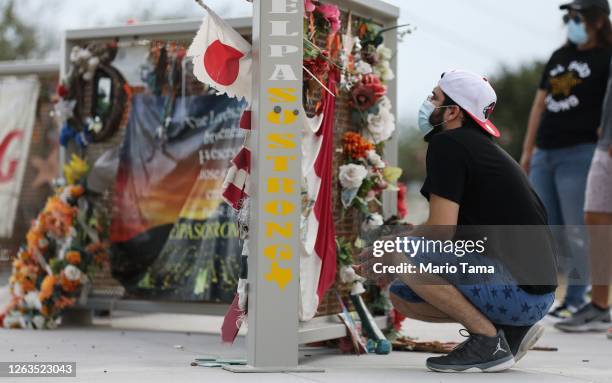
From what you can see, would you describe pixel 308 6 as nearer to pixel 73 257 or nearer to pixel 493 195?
pixel 493 195

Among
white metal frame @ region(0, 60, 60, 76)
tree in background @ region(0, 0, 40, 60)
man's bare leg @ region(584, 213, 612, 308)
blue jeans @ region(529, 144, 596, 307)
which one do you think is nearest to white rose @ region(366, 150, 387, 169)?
man's bare leg @ region(584, 213, 612, 308)

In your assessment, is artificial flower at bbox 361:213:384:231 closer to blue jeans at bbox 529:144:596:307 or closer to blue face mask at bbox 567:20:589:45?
blue jeans at bbox 529:144:596:307

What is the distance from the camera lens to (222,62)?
5.32 metres

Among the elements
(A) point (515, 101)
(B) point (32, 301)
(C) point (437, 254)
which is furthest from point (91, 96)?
(A) point (515, 101)

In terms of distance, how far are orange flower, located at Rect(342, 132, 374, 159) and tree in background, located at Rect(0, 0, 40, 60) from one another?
28.3 metres

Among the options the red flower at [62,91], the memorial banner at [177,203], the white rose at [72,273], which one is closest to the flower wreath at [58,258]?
the white rose at [72,273]

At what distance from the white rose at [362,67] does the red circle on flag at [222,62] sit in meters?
1.37

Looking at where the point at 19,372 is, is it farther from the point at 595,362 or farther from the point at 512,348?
the point at 595,362

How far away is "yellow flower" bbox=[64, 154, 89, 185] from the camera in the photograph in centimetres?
775

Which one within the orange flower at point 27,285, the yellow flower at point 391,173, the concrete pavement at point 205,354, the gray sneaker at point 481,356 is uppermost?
the yellow flower at point 391,173

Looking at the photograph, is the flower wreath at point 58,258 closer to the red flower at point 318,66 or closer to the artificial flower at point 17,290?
the artificial flower at point 17,290

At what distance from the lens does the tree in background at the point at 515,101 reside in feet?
126

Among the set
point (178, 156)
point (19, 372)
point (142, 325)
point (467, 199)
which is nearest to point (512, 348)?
point (467, 199)

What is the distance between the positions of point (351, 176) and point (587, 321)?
2447 millimetres
